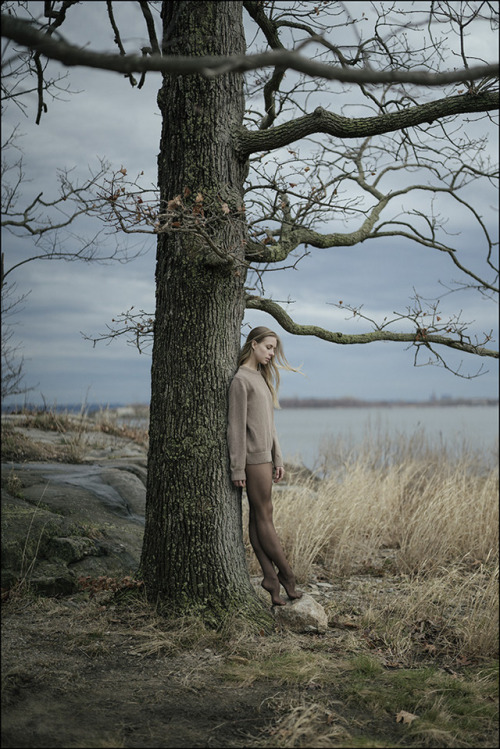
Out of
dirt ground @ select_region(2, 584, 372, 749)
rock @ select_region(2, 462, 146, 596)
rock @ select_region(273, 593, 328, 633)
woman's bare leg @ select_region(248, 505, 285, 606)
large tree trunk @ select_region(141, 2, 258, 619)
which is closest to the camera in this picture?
dirt ground @ select_region(2, 584, 372, 749)

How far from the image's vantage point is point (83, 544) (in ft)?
19.7

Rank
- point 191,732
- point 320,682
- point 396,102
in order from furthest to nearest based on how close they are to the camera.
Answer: point 396,102 → point 320,682 → point 191,732

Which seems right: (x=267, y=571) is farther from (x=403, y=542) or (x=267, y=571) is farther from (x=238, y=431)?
(x=403, y=542)

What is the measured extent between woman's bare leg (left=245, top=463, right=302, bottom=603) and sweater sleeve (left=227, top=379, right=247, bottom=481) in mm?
233

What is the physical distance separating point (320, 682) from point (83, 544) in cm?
281

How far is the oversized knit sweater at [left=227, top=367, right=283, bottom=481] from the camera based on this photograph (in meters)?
4.85

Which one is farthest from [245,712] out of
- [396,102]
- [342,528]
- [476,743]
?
[396,102]

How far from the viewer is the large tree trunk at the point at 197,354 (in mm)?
4785

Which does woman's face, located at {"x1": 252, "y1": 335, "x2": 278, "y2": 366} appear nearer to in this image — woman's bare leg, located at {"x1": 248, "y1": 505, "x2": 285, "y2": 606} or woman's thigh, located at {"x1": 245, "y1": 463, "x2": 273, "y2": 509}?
woman's thigh, located at {"x1": 245, "y1": 463, "x2": 273, "y2": 509}

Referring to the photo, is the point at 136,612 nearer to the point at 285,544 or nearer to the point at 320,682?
the point at 320,682

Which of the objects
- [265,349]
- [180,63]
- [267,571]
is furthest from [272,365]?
[180,63]

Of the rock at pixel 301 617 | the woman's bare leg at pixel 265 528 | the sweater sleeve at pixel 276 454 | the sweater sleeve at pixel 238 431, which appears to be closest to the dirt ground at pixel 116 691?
the rock at pixel 301 617

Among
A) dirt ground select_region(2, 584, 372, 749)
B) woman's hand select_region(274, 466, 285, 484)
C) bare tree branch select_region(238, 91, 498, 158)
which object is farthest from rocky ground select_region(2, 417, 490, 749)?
bare tree branch select_region(238, 91, 498, 158)

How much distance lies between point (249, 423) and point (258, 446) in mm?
189
